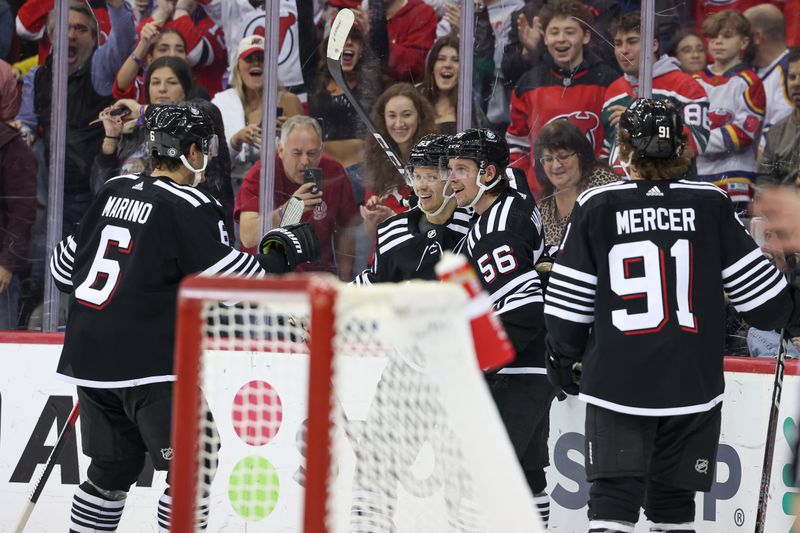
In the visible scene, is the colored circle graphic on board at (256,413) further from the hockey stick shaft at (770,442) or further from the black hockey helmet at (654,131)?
the black hockey helmet at (654,131)

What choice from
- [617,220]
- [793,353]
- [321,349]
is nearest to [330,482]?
[321,349]

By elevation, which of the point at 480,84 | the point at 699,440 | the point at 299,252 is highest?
the point at 480,84

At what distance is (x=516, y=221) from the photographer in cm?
338

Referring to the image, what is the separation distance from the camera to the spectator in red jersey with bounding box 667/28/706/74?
4.64 metres

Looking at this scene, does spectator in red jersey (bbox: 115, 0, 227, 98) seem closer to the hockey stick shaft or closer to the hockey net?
the hockey net

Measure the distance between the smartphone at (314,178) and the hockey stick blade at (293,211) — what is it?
0.10m

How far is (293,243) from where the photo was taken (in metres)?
3.48

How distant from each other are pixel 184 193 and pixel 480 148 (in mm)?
945

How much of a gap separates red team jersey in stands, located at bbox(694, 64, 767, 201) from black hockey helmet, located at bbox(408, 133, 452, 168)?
154 cm

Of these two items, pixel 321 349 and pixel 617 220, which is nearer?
pixel 321 349

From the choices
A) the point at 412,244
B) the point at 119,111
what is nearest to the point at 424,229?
the point at 412,244

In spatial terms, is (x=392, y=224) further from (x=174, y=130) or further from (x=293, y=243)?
(x=174, y=130)

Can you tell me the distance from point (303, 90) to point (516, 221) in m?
2.04

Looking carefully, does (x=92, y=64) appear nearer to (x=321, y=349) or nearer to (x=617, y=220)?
(x=617, y=220)
